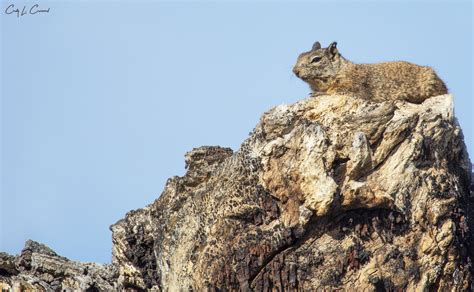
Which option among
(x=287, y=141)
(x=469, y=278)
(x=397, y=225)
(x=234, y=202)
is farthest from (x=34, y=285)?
(x=469, y=278)

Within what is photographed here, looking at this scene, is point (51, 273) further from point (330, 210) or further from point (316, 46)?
point (316, 46)

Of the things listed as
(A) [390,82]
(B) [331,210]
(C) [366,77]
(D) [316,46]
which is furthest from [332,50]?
(B) [331,210]

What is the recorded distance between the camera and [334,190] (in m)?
13.6

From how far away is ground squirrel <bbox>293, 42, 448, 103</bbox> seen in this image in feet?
56.3

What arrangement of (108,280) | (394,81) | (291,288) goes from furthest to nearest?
(394,81) < (108,280) < (291,288)

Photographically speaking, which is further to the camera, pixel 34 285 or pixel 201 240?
pixel 34 285

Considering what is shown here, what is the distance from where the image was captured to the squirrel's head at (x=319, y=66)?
1852cm

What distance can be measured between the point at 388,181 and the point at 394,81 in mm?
4039

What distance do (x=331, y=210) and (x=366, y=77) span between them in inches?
201

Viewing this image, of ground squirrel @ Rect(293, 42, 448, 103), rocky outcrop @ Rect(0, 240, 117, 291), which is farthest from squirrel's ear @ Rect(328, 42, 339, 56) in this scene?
rocky outcrop @ Rect(0, 240, 117, 291)

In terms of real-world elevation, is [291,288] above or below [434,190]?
below

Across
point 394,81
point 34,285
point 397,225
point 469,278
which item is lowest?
point 469,278

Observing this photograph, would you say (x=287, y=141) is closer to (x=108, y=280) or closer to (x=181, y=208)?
(x=181, y=208)

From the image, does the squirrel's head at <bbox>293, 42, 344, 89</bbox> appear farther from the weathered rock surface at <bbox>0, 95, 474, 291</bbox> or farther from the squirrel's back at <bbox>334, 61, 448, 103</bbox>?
the weathered rock surface at <bbox>0, 95, 474, 291</bbox>
